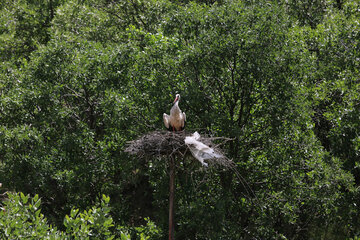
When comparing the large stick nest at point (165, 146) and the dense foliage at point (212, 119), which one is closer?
the large stick nest at point (165, 146)

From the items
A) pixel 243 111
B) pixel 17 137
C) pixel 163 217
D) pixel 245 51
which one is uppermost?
pixel 245 51

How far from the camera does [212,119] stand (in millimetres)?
11031

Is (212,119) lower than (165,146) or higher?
lower

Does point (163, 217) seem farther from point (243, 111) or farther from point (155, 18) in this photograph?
point (155, 18)

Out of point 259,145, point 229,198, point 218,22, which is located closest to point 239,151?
point 259,145

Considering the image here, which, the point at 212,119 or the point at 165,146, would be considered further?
the point at 212,119

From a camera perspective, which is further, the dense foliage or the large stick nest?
the dense foliage

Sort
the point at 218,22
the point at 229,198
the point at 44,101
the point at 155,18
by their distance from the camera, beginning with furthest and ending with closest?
the point at 155,18 → the point at 44,101 → the point at 218,22 → the point at 229,198

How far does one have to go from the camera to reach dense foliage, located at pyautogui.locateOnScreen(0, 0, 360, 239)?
11.3 meters

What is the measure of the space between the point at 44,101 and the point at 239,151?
5.78 meters

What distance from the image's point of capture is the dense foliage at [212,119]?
11.3 metres

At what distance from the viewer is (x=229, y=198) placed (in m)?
11.0

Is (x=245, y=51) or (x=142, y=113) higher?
(x=245, y=51)

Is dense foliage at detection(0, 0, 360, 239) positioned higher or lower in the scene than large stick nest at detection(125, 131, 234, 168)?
lower
